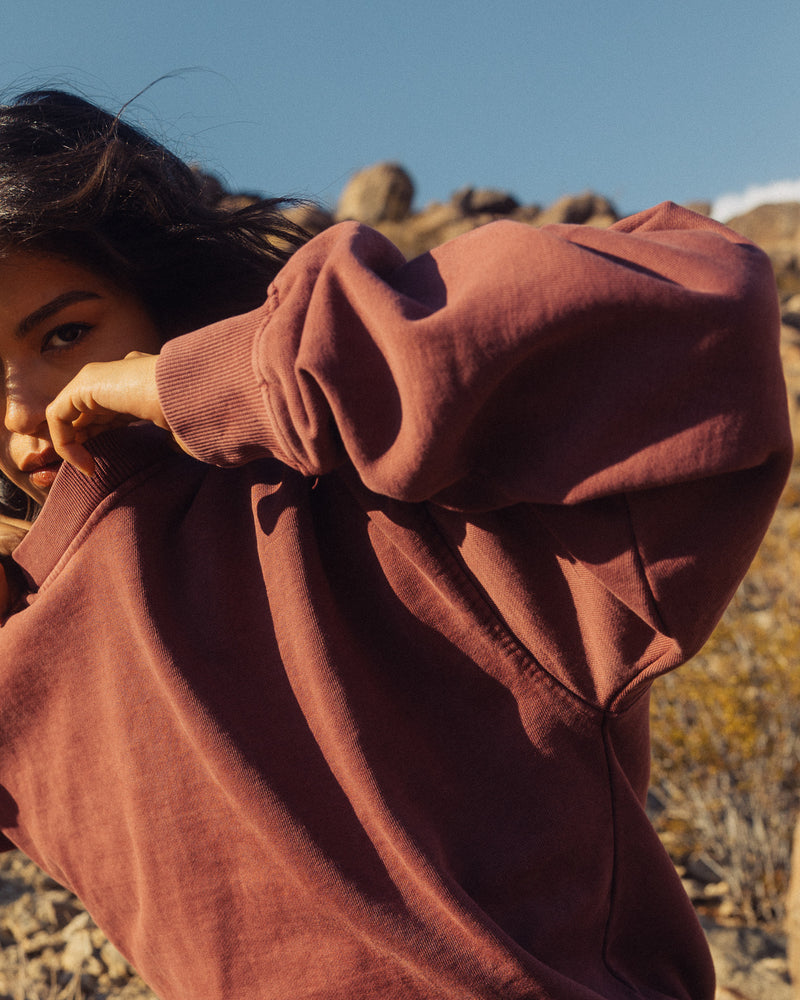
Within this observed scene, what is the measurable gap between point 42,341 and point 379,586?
0.55 meters

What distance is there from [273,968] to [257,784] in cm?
24

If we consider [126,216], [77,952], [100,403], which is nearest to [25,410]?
[100,403]

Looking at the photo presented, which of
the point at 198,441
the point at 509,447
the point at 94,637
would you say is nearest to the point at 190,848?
the point at 94,637

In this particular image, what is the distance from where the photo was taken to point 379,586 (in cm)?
105

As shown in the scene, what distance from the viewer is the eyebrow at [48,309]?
3.75 ft

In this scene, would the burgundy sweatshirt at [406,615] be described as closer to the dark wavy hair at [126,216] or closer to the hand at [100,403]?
the hand at [100,403]

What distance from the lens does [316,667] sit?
39.9 inches

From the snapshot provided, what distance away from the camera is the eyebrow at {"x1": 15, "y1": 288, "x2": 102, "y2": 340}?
1142mm

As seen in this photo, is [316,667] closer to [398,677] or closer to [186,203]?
[398,677]

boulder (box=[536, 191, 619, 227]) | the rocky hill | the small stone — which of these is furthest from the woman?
boulder (box=[536, 191, 619, 227])

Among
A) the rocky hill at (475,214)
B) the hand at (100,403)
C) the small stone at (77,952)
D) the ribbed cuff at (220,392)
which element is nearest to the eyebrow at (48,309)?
the hand at (100,403)

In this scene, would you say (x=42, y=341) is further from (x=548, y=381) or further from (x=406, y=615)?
(x=548, y=381)

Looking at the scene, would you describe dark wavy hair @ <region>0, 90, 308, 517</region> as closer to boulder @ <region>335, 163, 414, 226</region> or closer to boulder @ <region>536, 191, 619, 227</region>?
boulder @ <region>536, 191, 619, 227</region>

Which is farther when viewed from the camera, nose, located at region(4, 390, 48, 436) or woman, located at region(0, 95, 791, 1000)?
nose, located at region(4, 390, 48, 436)
